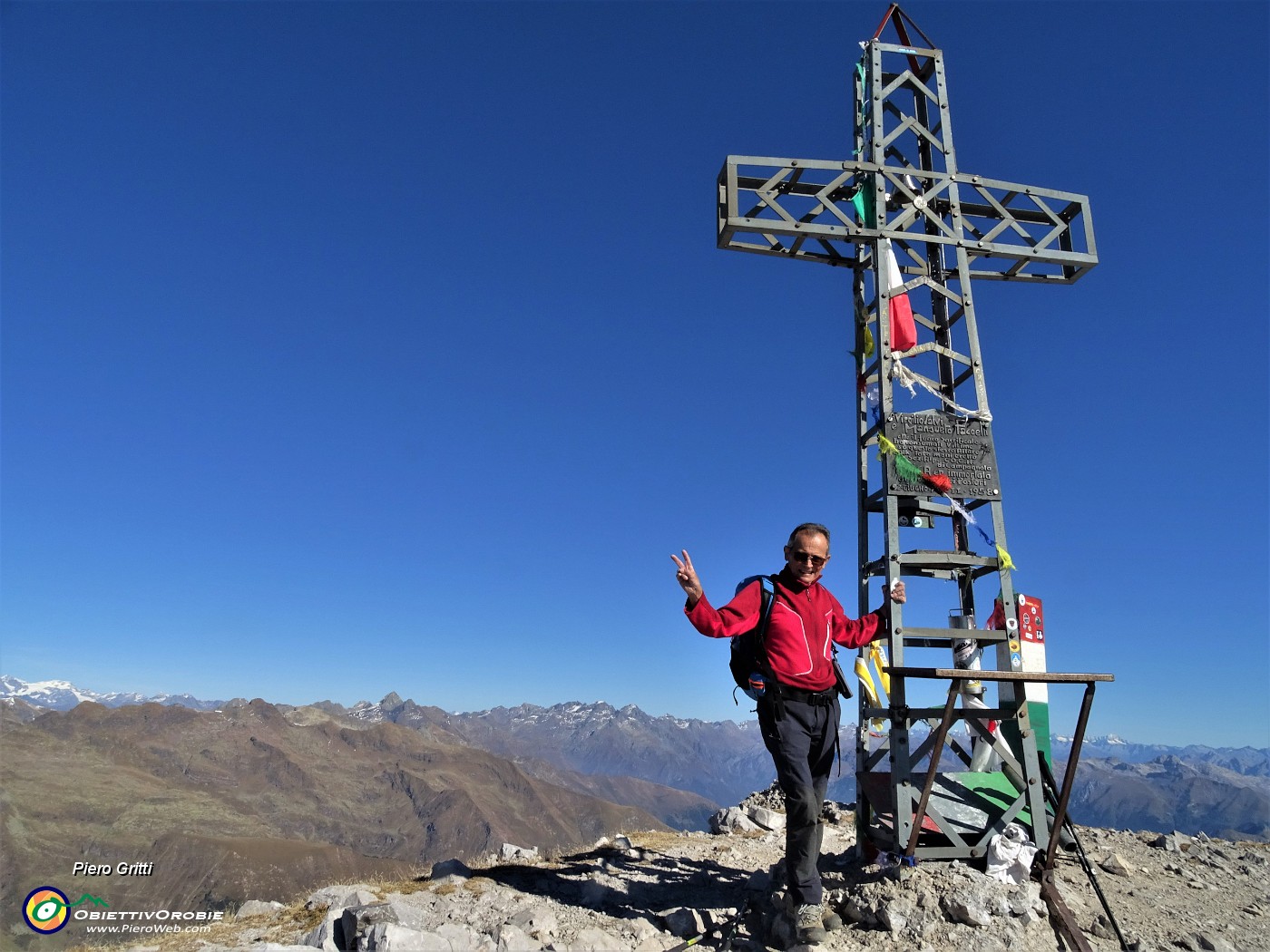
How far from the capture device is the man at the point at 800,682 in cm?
623

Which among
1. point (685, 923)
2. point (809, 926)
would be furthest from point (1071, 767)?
point (685, 923)

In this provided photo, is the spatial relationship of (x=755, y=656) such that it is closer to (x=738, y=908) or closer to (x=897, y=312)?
(x=738, y=908)

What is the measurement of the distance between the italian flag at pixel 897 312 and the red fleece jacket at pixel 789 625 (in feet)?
11.5

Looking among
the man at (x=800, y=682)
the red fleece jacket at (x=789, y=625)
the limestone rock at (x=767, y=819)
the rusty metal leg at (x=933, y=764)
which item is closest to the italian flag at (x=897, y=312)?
the man at (x=800, y=682)

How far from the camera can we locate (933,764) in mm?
6930

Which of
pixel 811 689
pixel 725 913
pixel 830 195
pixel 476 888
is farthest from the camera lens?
pixel 830 195

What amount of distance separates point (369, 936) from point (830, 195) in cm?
914

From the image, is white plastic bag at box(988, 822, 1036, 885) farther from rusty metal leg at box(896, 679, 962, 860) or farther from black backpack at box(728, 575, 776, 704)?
black backpack at box(728, 575, 776, 704)

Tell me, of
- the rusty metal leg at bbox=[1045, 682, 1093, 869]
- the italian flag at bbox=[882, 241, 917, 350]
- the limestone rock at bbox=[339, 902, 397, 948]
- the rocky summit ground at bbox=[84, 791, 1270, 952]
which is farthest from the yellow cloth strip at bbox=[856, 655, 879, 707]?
the limestone rock at bbox=[339, 902, 397, 948]

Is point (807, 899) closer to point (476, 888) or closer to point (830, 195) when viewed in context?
point (476, 888)

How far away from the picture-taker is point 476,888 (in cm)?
810

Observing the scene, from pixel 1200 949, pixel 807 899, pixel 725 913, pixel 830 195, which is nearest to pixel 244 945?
pixel 725 913

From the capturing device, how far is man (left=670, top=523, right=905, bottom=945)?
6230 millimetres

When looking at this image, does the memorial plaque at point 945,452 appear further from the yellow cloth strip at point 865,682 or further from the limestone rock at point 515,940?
the limestone rock at point 515,940
